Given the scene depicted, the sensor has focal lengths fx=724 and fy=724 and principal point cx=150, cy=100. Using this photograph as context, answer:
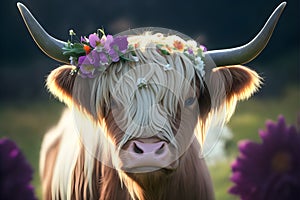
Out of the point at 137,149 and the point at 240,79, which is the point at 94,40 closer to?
the point at 137,149

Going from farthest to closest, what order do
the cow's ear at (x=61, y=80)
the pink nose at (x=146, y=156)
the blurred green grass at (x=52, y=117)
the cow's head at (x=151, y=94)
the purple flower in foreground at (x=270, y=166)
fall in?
1. the blurred green grass at (x=52, y=117)
2. the purple flower in foreground at (x=270, y=166)
3. the cow's ear at (x=61, y=80)
4. the cow's head at (x=151, y=94)
5. the pink nose at (x=146, y=156)

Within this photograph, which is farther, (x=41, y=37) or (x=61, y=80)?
(x=61, y=80)

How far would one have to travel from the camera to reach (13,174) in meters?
3.98

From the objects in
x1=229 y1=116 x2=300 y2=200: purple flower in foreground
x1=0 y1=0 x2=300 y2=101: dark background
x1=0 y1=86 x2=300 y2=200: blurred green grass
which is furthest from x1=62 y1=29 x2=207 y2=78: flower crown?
x1=0 y1=0 x2=300 y2=101: dark background

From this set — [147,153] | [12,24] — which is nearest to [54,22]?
[12,24]

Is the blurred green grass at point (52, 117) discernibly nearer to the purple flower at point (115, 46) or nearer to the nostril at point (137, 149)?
the purple flower at point (115, 46)

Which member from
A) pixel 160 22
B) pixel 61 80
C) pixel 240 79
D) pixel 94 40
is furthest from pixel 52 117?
pixel 94 40

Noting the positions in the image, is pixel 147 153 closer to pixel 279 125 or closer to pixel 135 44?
pixel 135 44

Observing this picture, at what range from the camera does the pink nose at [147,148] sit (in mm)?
3412

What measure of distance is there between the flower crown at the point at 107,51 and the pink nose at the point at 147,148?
0.53m

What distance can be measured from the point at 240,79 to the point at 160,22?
7.49m

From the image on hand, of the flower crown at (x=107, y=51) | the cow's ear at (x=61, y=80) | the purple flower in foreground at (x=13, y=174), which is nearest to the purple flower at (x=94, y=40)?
the flower crown at (x=107, y=51)

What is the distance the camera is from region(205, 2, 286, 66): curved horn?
12.5 ft

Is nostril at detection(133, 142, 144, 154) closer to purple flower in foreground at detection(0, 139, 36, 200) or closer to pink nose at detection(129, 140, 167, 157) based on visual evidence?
pink nose at detection(129, 140, 167, 157)
